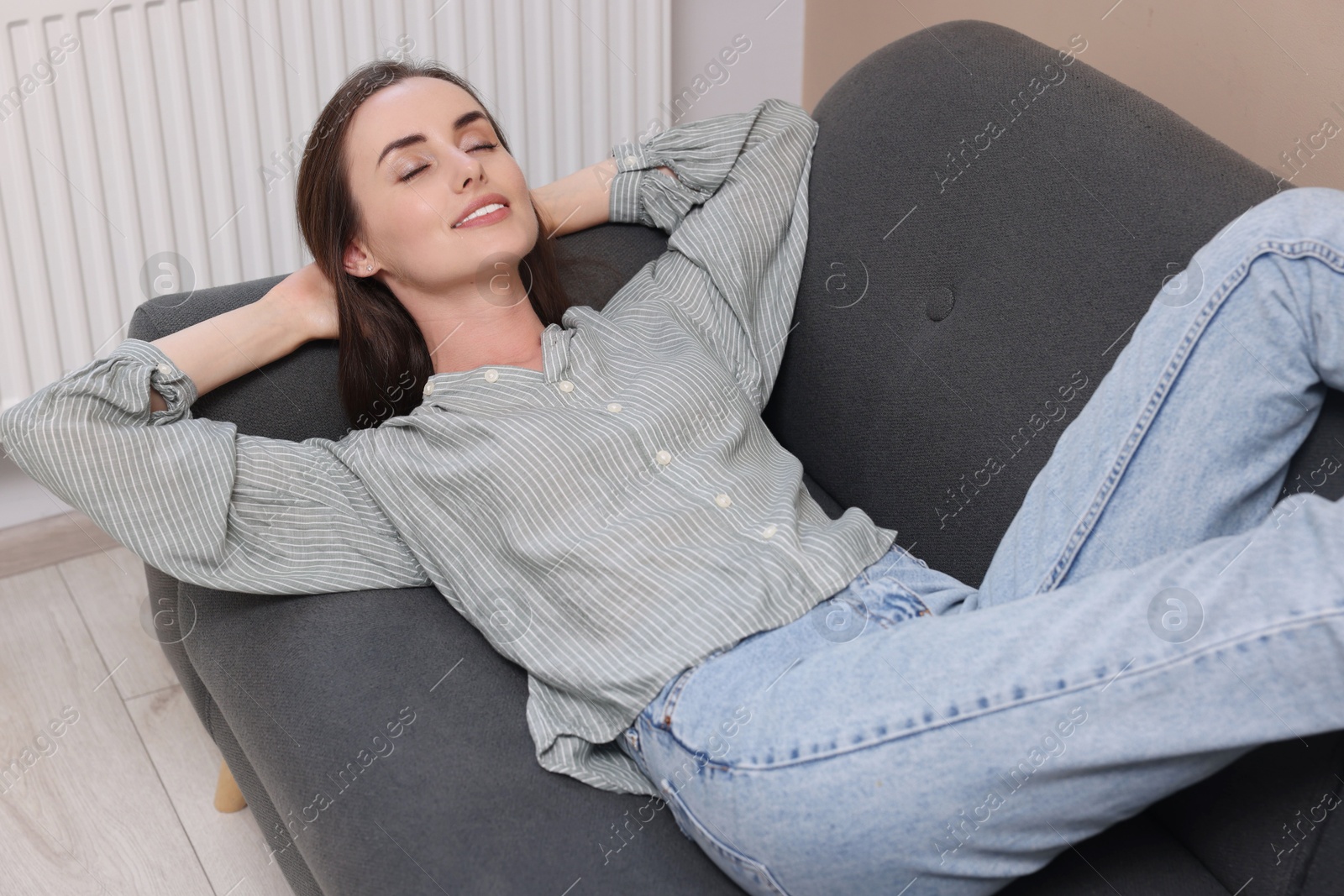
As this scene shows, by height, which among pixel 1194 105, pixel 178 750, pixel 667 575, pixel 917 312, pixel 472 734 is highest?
pixel 1194 105

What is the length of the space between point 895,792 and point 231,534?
2.31 ft

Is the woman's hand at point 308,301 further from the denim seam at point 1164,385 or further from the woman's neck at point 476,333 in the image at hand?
the denim seam at point 1164,385

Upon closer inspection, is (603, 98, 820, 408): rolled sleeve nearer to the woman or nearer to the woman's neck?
the woman

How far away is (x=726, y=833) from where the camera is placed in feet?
3.36

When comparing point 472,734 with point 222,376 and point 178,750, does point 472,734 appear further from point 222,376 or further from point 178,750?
point 178,750

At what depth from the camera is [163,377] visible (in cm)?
129

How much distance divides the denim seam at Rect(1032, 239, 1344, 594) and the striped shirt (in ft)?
0.69

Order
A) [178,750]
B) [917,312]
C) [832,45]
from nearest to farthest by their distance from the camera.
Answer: [917,312] < [178,750] < [832,45]

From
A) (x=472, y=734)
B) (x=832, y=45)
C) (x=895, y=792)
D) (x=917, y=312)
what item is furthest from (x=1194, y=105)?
(x=472, y=734)

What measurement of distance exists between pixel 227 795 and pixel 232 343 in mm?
632

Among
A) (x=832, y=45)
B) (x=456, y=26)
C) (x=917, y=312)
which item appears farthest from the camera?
(x=832, y=45)

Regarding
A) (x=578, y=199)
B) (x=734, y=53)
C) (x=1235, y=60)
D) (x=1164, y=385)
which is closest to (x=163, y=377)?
(x=578, y=199)

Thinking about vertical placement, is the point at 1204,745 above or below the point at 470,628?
above

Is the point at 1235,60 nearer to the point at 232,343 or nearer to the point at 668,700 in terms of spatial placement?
the point at 668,700
